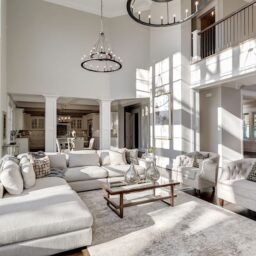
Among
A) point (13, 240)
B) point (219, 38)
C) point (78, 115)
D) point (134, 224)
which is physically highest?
point (219, 38)

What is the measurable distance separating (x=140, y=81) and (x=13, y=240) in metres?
7.18

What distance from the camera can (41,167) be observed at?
158 inches

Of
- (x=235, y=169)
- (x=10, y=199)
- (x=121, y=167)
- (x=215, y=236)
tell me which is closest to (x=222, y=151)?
(x=235, y=169)

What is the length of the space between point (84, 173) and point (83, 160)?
0.56m

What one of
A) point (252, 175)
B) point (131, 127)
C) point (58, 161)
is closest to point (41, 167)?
point (58, 161)

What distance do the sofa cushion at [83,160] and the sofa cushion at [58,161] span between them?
0.69 ft

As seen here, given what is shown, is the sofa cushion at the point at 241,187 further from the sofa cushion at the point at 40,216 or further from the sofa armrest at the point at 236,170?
the sofa cushion at the point at 40,216

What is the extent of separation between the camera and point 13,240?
204 cm

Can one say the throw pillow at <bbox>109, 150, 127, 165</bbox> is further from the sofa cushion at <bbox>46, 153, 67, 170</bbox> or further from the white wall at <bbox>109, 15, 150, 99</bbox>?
the white wall at <bbox>109, 15, 150, 99</bbox>

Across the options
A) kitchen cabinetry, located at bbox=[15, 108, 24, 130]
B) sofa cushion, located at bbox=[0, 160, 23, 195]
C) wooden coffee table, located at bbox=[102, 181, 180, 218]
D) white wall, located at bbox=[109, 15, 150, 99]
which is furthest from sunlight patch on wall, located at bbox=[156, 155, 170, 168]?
kitchen cabinetry, located at bbox=[15, 108, 24, 130]

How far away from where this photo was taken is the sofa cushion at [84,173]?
14.3 ft

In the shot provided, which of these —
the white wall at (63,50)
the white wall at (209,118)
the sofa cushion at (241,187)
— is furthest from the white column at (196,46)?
the sofa cushion at (241,187)

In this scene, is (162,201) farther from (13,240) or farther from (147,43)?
(147,43)

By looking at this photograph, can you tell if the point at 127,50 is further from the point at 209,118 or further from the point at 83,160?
the point at 83,160
